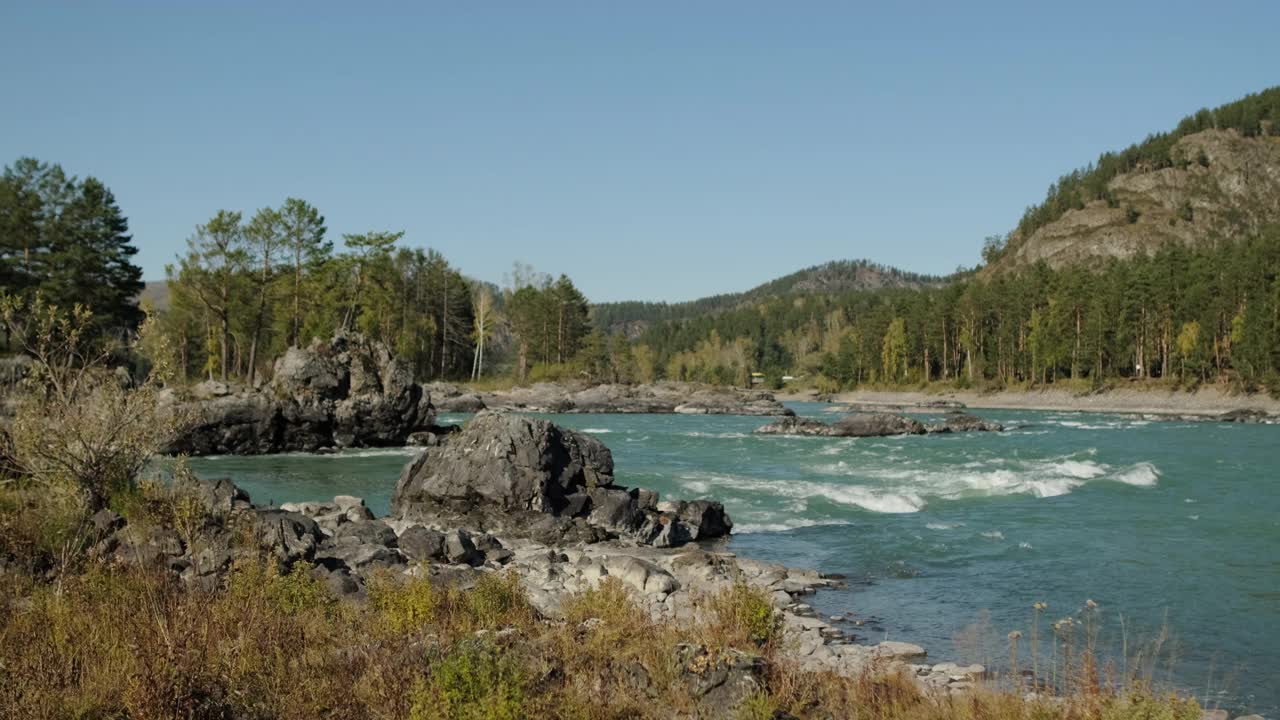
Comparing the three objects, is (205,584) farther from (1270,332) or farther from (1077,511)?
(1270,332)

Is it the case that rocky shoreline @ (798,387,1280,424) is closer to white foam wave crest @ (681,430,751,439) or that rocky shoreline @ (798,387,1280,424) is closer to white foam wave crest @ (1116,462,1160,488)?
white foam wave crest @ (681,430,751,439)

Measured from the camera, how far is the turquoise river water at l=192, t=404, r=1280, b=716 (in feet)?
43.2

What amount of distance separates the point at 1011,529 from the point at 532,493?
12.5 metres

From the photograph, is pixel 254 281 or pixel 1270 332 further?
pixel 1270 332

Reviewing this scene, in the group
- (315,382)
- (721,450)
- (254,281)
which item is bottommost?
(721,450)

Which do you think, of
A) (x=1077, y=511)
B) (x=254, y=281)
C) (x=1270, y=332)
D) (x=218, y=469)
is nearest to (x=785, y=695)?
(x=1077, y=511)

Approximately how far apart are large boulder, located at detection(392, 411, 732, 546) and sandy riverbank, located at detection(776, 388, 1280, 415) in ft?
241

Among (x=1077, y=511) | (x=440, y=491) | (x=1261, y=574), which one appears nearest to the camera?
(x=1261, y=574)

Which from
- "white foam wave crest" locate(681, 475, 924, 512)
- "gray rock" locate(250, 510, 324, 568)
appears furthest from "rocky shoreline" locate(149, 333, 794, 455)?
"gray rock" locate(250, 510, 324, 568)

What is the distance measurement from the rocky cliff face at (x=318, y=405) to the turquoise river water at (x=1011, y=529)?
108 inches

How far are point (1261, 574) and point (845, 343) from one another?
141716 millimetres

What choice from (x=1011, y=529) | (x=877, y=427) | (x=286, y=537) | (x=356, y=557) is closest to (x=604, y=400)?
(x=877, y=427)

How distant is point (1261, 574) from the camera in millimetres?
17047

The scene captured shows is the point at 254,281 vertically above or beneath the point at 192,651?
above
